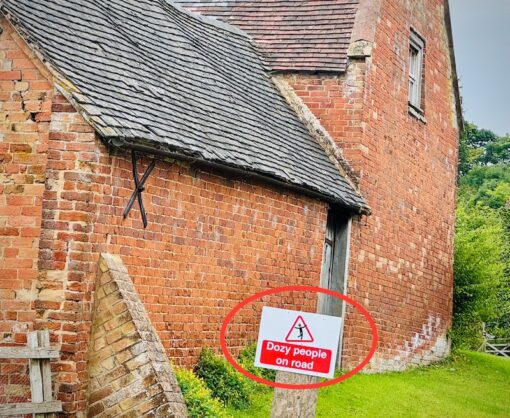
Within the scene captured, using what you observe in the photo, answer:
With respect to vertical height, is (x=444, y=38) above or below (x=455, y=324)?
above

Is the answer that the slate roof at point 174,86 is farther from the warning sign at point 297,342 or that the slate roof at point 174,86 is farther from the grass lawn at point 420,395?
the warning sign at point 297,342

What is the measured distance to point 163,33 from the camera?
581 inches

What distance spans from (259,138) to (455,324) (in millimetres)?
10106

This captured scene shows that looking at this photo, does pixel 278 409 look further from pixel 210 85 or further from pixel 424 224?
pixel 424 224

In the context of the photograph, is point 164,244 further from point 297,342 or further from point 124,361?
point 297,342

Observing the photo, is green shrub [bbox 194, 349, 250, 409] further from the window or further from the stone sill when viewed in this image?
the window

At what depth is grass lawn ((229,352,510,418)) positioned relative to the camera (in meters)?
13.3

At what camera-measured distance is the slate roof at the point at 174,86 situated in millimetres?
10469

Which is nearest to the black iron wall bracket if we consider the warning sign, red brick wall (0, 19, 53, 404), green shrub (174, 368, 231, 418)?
red brick wall (0, 19, 53, 404)

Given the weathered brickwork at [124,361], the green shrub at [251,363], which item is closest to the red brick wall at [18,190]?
the weathered brickwork at [124,361]

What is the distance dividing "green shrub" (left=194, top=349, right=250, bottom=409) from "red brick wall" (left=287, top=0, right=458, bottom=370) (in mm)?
4460

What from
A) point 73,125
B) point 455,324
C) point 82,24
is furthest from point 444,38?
point 73,125

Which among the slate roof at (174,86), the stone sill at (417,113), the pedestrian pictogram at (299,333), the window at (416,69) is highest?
the window at (416,69)

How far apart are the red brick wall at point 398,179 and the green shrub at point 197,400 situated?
585cm
